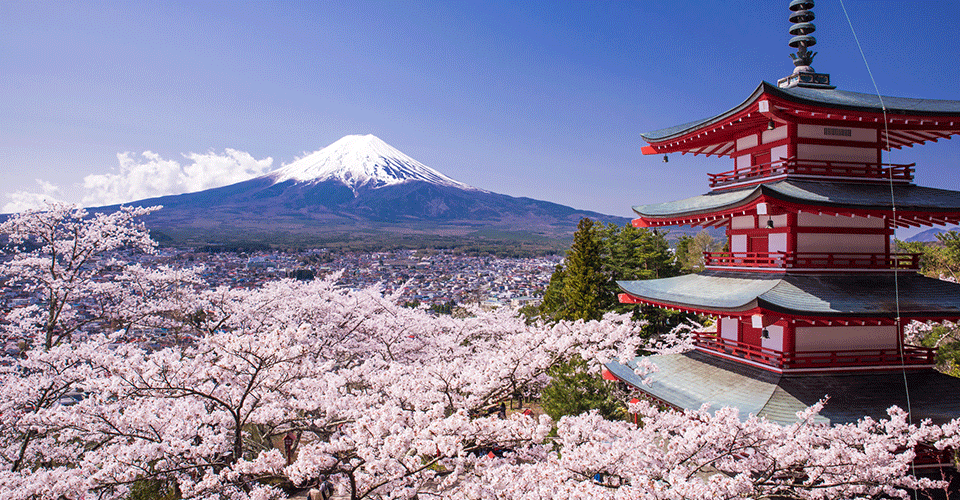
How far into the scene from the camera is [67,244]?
35.9 feet

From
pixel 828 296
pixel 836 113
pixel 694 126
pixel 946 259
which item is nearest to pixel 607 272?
pixel 946 259

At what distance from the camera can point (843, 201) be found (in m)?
6.79

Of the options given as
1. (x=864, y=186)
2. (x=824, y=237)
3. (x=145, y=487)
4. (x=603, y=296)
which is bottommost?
(x=145, y=487)

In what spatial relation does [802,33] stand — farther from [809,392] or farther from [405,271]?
[405,271]

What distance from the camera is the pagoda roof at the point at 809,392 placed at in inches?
250

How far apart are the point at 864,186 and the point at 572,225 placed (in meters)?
127

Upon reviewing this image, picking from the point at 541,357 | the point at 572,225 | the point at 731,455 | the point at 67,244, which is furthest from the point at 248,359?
the point at 572,225

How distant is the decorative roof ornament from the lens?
8.30 m

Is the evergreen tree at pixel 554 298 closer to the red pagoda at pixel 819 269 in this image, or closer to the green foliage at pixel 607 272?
the green foliage at pixel 607 272

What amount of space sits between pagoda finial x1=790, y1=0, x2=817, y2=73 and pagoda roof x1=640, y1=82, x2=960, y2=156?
651 millimetres

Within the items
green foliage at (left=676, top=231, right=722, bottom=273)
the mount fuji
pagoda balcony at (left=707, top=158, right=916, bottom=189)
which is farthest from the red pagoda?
the mount fuji

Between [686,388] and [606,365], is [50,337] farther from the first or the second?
[686,388]

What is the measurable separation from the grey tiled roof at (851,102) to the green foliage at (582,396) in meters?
6.39

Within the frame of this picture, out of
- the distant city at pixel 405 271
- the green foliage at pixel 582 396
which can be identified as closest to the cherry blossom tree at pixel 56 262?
the green foliage at pixel 582 396
